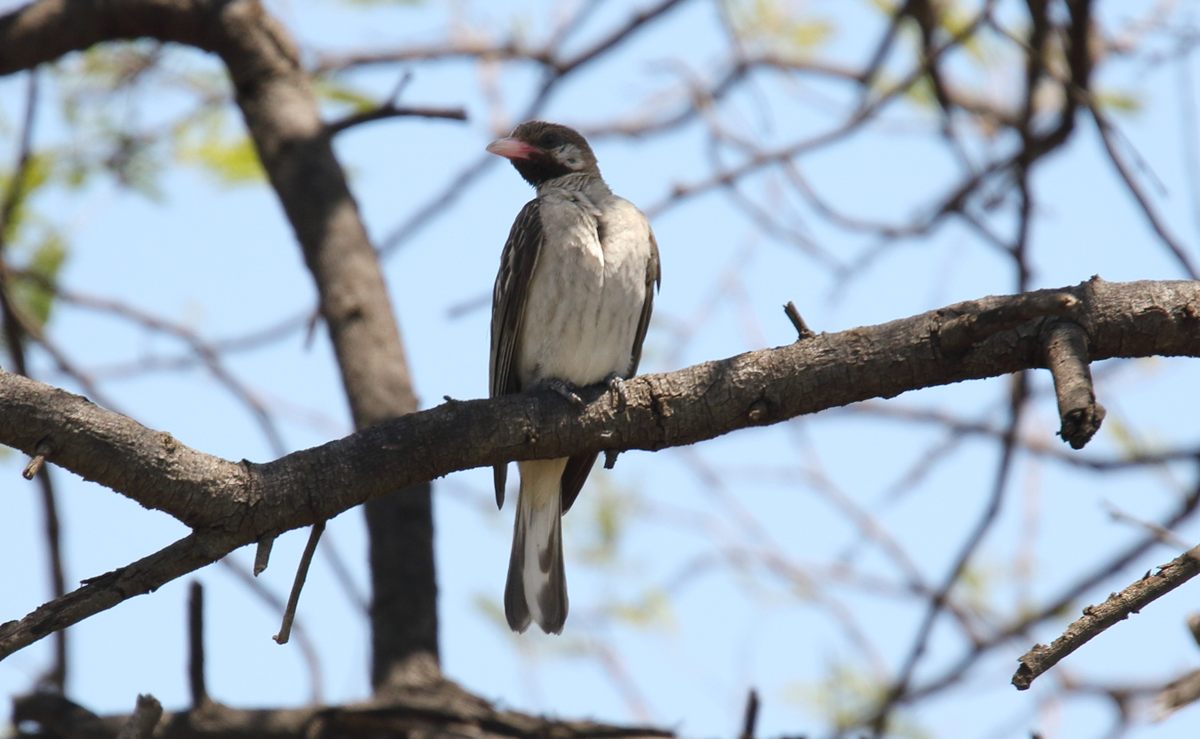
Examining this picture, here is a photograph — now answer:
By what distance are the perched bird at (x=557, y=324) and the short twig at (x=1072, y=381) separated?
1933 mm

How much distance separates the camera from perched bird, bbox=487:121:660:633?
4930 millimetres

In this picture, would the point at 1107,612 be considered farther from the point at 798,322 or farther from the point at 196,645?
the point at 196,645

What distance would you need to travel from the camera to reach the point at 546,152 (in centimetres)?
628

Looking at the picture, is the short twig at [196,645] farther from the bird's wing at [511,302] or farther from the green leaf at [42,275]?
the green leaf at [42,275]

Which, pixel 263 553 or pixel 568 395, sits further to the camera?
pixel 568 395

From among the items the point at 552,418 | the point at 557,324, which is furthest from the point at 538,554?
the point at 552,418

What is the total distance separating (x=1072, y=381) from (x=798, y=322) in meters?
0.80

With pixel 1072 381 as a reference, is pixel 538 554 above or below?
above

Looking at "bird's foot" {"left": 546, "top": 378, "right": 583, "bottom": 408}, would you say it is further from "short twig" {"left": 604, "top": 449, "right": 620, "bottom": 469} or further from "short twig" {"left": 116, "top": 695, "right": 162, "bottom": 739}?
"short twig" {"left": 116, "top": 695, "right": 162, "bottom": 739}

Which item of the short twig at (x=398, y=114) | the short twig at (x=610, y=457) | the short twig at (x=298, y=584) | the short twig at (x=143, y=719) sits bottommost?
the short twig at (x=143, y=719)

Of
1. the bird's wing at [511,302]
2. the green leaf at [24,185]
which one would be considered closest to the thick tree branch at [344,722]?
the bird's wing at [511,302]

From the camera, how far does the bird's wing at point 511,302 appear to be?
5.09 m

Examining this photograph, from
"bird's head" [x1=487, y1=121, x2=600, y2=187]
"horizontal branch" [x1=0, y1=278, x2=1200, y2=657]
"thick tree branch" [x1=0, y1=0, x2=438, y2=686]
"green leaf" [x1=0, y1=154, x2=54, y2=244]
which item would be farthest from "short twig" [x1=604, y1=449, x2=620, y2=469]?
"green leaf" [x1=0, y1=154, x2=54, y2=244]

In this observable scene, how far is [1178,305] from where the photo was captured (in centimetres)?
331
